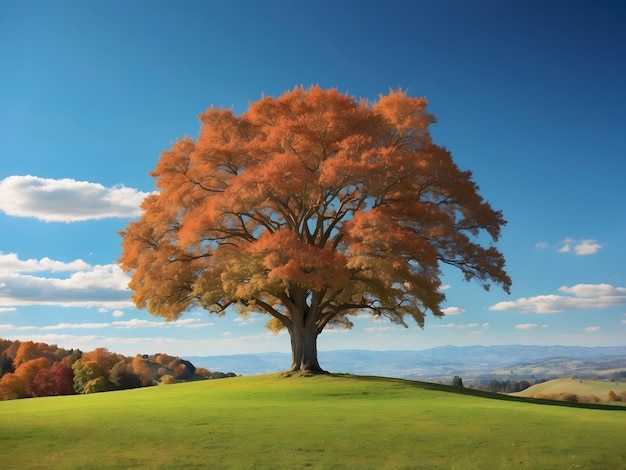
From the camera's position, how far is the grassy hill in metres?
39.3

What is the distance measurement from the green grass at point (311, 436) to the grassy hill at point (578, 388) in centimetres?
1497

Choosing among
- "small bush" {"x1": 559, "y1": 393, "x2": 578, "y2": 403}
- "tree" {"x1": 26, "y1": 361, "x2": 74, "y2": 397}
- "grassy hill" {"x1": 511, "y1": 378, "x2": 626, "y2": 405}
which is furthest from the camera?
"tree" {"x1": 26, "y1": 361, "x2": 74, "y2": 397}

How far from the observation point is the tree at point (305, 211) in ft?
106

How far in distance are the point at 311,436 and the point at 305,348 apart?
1867 cm

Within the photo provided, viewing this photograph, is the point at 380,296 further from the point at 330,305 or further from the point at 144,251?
the point at 144,251

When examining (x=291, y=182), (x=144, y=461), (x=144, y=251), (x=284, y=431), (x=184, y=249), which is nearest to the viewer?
(x=144, y=461)

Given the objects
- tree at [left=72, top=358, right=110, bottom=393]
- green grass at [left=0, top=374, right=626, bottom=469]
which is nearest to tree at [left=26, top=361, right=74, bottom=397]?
tree at [left=72, top=358, right=110, bottom=393]

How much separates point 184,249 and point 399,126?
14.8m

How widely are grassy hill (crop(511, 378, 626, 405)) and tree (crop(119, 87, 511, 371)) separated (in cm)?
1021

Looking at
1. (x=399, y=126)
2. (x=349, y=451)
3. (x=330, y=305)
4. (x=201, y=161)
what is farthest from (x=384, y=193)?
(x=349, y=451)

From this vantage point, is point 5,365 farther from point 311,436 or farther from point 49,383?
point 311,436

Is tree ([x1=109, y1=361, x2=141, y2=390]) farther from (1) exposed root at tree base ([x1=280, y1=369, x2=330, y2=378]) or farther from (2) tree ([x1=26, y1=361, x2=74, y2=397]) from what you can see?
(1) exposed root at tree base ([x1=280, y1=369, x2=330, y2=378])

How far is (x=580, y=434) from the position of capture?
18.4m

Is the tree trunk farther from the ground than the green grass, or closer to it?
farther from the ground
